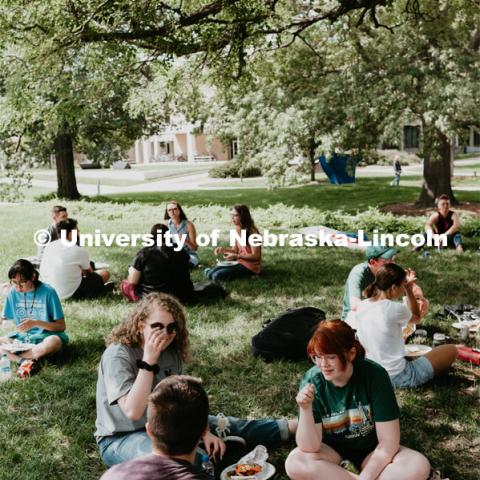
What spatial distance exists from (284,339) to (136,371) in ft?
7.95

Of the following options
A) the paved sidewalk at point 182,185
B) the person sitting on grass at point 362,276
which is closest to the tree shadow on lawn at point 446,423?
the person sitting on grass at point 362,276

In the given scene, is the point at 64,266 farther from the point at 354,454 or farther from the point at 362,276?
the point at 354,454

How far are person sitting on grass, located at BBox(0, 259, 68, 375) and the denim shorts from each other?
3.33 meters

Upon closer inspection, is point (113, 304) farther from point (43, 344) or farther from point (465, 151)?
point (465, 151)

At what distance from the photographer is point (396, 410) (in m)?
3.53

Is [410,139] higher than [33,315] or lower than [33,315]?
higher

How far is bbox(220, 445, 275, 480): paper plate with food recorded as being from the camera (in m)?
3.84

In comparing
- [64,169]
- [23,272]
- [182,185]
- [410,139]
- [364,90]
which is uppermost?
[410,139]

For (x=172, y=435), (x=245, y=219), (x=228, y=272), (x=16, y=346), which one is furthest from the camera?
(x=228, y=272)

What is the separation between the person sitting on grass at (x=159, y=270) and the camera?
7324 mm

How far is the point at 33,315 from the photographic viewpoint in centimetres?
601

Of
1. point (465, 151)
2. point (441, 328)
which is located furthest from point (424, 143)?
point (465, 151)

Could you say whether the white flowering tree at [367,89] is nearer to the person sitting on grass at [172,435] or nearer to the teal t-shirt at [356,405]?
the teal t-shirt at [356,405]

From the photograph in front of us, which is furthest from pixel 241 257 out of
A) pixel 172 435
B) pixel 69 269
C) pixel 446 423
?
pixel 172 435
